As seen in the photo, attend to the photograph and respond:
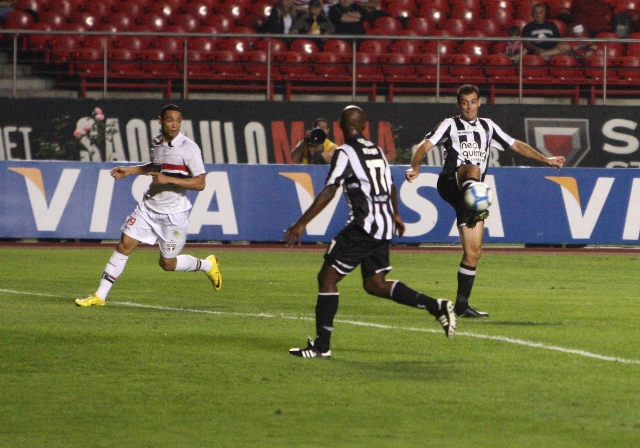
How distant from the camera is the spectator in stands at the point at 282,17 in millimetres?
23797

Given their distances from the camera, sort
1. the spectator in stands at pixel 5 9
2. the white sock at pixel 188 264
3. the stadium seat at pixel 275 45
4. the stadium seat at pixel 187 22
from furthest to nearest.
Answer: the stadium seat at pixel 187 22 < the spectator in stands at pixel 5 9 < the stadium seat at pixel 275 45 < the white sock at pixel 188 264

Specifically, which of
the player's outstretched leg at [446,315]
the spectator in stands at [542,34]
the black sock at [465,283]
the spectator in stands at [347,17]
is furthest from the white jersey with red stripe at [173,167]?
the spectator in stands at [542,34]

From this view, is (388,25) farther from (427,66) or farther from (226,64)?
(226,64)

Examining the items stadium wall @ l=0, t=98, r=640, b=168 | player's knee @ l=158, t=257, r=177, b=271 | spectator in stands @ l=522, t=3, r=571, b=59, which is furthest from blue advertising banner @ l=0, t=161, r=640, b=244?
player's knee @ l=158, t=257, r=177, b=271

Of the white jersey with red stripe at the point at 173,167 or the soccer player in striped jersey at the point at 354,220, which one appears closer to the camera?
the soccer player in striped jersey at the point at 354,220

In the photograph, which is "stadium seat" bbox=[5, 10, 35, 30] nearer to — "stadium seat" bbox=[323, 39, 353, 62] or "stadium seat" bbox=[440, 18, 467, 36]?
"stadium seat" bbox=[323, 39, 353, 62]

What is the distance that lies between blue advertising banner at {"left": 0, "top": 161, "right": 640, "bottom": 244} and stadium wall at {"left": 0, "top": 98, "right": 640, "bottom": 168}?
3103 millimetres

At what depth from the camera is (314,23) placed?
24.0m

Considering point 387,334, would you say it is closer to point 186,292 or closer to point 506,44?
point 186,292

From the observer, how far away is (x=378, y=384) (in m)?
7.19

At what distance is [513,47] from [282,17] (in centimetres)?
459

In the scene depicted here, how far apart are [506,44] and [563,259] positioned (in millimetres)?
6825

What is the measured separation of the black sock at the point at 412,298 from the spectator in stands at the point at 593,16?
17.9 m

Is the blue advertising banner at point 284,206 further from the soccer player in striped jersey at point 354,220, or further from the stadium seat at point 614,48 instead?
the soccer player in striped jersey at point 354,220
